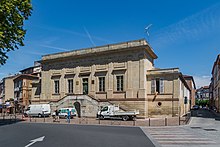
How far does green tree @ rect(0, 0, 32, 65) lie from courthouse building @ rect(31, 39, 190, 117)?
15639 millimetres

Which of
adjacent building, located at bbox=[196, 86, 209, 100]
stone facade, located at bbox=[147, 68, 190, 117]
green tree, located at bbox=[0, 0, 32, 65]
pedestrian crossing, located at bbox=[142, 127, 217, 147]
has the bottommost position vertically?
adjacent building, located at bbox=[196, 86, 209, 100]

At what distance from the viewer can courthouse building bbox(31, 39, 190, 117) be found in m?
31.2

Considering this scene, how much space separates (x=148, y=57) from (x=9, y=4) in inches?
857

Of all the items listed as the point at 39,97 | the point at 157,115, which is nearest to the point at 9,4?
the point at 157,115

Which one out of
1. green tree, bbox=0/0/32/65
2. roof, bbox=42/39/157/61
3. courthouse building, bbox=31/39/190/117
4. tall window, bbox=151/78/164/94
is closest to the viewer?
green tree, bbox=0/0/32/65

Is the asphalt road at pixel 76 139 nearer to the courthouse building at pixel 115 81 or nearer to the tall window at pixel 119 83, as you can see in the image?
the courthouse building at pixel 115 81

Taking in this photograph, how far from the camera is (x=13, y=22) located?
2048 centimetres

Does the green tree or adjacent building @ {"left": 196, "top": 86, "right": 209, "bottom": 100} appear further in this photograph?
adjacent building @ {"left": 196, "top": 86, "right": 209, "bottom": 100}

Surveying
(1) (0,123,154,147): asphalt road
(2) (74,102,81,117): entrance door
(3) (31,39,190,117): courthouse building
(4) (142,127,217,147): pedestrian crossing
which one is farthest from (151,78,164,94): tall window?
(4) (142,127,217,147): pedestrian crossing

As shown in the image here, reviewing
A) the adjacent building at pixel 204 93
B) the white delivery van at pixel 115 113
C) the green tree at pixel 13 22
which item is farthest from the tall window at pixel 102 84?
the adjacent building at pixel 204 93

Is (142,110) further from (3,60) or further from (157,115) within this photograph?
(3,60)

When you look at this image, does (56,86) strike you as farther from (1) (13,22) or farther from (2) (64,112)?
(1) (13,22)

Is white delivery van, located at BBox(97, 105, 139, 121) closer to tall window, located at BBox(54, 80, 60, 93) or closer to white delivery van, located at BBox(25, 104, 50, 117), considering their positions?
white delivery van, located at BBox(25, 104, 50, 117)

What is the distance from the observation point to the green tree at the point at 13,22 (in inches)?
757
